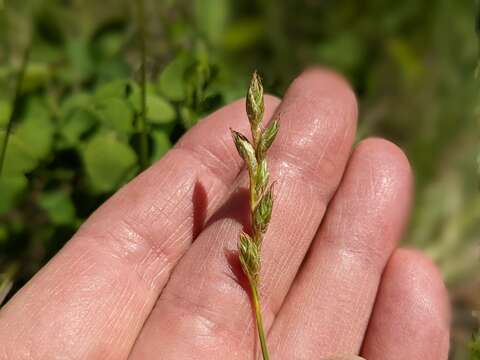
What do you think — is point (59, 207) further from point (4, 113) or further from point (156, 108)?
point (156, 108)

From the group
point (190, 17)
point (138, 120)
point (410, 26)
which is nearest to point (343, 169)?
point (138, 120)

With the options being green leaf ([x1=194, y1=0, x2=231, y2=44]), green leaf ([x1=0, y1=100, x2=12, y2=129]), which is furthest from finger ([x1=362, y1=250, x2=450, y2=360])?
green leaf ([x1=194, y1=0, x2=231, y2=44])

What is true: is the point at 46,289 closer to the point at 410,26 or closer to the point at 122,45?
the point at 122,45

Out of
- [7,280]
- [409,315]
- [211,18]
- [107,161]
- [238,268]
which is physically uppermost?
[211,18]

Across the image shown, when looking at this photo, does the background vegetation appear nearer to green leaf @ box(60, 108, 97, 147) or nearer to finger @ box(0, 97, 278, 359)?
green leaf @ box(60, 108, 97, 147)

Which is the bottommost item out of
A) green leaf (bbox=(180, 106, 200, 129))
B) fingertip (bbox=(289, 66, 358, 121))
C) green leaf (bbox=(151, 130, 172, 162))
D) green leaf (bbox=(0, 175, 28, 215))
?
green leaf (bbox=(0, 175, 28, 215))

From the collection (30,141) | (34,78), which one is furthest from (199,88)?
(34,78)
